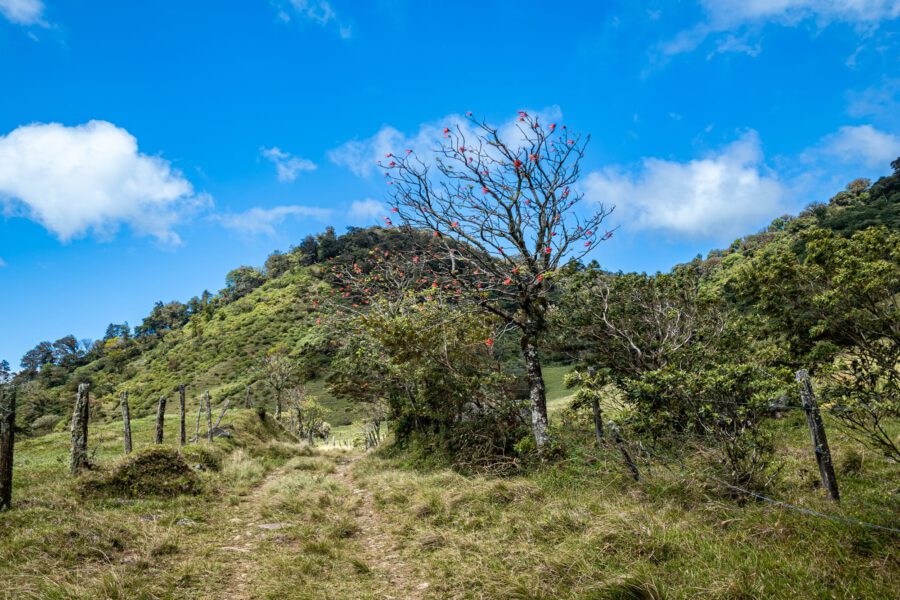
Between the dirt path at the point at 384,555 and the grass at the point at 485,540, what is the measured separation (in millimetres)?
35

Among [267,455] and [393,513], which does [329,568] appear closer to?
[393,513]

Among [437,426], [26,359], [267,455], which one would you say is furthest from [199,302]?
[437,426]

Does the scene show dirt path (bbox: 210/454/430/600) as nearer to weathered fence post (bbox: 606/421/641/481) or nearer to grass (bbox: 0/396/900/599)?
grass (bbox: 0/396/900/599)

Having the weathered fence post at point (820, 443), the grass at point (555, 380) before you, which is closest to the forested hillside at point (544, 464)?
the weathered fence post at point (820, 443)

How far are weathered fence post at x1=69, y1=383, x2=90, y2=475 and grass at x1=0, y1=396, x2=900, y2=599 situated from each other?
0.42 m

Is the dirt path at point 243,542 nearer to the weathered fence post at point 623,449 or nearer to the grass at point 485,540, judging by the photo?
the grass at point 485,540

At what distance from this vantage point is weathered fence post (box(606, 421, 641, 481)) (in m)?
7.72

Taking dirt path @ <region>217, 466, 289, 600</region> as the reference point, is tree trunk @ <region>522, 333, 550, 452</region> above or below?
above

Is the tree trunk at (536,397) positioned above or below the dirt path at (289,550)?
above

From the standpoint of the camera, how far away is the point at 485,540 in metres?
6.29

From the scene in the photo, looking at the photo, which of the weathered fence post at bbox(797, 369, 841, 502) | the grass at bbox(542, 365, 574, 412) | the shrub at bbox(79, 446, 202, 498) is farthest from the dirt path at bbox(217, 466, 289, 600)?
the grass at bbox(542, 365, 574, 412)

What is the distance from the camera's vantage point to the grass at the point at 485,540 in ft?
14.1

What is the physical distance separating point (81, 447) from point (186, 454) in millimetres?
4014

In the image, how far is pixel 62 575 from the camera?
5.27 metres
